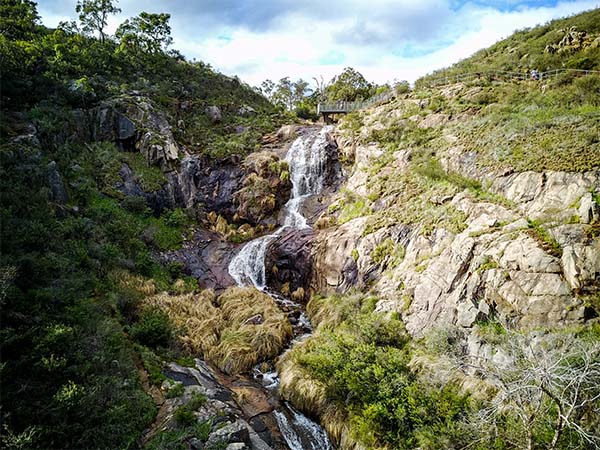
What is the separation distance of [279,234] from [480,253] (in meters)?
13.5

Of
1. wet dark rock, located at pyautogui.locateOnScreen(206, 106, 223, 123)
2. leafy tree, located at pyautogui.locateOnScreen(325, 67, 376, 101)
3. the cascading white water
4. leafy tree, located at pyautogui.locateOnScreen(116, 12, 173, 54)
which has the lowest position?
the cascading white water

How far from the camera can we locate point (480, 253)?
1333cm

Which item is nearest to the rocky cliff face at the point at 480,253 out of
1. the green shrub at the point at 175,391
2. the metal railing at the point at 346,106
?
the green shrub at the point at 175,391

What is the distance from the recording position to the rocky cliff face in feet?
36.4

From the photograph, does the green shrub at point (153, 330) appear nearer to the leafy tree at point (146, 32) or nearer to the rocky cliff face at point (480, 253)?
the rocky cliff face at point (480, 253)

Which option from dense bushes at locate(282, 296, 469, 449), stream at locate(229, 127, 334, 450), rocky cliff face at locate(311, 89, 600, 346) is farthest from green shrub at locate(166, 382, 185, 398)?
rocky cliff face at locate(311, 89, 600, 346)

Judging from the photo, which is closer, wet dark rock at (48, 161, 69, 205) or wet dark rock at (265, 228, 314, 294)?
wet dark rock at (48, 161, 69, 205)

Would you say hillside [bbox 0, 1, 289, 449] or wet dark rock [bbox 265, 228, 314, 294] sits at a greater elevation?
hillside [bbox 0, 1, 289, 449]

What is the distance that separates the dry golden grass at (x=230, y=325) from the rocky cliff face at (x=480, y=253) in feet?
12.8

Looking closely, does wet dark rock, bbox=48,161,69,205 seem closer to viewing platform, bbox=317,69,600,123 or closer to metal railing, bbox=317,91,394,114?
viewing platform, bbox=317,69,600,123

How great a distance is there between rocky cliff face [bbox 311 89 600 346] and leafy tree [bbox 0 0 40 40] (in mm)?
29991

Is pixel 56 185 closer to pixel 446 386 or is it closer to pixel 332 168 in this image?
pixel 332 168

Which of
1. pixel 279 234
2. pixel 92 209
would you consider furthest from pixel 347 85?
pixel 92 209

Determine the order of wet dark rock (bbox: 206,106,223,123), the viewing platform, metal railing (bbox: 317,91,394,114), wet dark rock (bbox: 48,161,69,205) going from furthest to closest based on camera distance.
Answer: wet dark rock (bbox: 206,106,223,123) < metal railing (bbox: 317,91,394,114) < the viewing platform < wet dark rock (bbox: 48,161,69,205)
